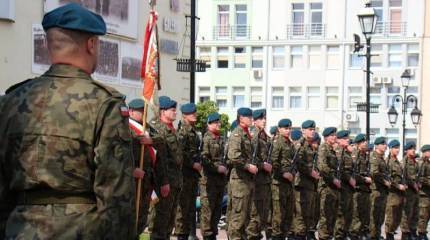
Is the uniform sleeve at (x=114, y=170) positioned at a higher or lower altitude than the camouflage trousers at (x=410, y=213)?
higher

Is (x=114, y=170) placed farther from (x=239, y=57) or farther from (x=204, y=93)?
(x=204, y=93)

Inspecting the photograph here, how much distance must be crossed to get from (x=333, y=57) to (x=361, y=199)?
3404cm

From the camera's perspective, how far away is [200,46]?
52031mm

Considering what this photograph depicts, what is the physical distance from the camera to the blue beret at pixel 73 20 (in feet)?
12.9

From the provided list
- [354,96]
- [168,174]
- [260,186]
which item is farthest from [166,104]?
[354,96]

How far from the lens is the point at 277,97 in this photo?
50.5 m

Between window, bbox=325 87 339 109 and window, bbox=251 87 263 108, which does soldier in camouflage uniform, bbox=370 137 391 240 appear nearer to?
window, bbox=325 87 339 109

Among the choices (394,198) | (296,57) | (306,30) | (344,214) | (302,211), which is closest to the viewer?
(302,211)

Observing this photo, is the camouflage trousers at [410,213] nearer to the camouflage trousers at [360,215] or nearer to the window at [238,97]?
the camouflage trousers at [360,215]

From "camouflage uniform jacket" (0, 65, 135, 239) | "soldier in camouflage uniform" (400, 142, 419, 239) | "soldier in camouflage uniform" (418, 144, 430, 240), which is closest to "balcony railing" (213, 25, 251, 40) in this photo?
"soldier in camouflage uniform" (418, 144, 430, 240)

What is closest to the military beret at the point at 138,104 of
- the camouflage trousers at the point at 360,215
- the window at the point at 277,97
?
the camouflage trousers at the point at 360,215

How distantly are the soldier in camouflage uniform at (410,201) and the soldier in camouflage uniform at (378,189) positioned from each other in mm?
990

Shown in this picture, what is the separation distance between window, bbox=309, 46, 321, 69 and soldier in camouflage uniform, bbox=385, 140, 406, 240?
32630mm

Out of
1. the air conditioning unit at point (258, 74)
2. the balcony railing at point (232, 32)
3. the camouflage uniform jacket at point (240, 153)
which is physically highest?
the balcony railing at point (232, 32)
